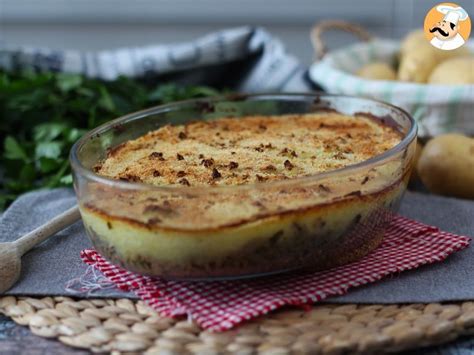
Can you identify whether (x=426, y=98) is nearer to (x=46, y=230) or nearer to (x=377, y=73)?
(x=377, y=73)

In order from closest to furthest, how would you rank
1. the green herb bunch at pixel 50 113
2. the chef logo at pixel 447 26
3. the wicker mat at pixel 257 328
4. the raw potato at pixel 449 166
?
1. the wicker mat at pixel 257 328
2. the chef logo at pixel 447 26
3. the raw potato at pixel 449 166
4. the green herb bunch at pixel 50 113

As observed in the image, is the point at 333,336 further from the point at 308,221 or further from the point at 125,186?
the point at 125,186

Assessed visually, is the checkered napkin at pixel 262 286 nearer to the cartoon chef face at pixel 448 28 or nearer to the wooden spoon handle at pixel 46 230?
the wooden spoon handle at pixel 46 230

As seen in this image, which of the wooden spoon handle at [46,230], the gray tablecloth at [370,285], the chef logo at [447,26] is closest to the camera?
the gray tablecloth at [370,285]

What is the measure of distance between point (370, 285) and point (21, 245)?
1.71 ft

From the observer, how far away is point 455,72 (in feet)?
5.18

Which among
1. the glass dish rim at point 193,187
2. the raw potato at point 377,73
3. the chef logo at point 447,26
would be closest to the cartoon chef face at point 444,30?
the chef logo at point 447,26

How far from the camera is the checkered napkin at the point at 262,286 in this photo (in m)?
0.88

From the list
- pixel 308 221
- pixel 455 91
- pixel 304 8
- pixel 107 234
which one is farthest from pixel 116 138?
pixel 304 8

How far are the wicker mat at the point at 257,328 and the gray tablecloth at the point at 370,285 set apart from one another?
0.7 inches

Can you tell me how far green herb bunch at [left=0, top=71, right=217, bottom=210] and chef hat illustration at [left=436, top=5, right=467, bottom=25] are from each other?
715 millimetres

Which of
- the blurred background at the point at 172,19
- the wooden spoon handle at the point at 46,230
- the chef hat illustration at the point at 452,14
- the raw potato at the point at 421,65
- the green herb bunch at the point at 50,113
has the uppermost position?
the chef hat illustration at the point at 452,14

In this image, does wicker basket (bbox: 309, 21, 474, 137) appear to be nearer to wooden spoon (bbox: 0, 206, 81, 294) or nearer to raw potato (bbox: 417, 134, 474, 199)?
raw potato (bbox: 417, 134, 474, 199)

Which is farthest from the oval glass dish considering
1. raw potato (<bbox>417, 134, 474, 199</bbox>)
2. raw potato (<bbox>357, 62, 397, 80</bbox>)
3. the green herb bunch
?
raw potato (<bbox>357, 62, 397, 80</bbox>)
